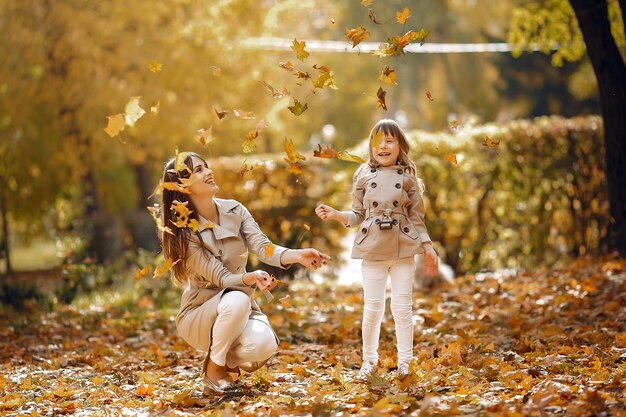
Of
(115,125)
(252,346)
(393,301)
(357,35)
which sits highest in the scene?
(357,35)

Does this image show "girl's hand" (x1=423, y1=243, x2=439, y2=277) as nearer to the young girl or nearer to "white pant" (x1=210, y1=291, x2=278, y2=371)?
the young girl

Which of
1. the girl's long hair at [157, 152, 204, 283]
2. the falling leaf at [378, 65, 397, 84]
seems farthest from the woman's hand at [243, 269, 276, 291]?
the falling leaf at [378, 65, 397, 84]

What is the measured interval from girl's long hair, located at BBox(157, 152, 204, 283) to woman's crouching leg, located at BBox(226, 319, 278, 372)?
1.70ft

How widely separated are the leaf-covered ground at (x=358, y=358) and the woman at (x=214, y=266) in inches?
9.5

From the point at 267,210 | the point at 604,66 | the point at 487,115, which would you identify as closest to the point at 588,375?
the point at 604,66

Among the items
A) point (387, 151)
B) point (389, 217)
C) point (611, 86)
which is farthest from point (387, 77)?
point (611, 86)

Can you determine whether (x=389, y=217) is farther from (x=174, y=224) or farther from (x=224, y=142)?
(x=224, y=142)

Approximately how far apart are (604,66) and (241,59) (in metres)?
8.15

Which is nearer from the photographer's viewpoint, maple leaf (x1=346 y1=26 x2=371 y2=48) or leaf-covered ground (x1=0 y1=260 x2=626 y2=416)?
leaf-covered ground (x1=0 y1=260 x2=626 y2=416)

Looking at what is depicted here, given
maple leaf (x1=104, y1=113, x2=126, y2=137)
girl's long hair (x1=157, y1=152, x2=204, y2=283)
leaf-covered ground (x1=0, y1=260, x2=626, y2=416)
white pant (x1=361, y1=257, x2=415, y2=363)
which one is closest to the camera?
leaf-covered ground (x1=0, y1=260, x2=626, y2=416)

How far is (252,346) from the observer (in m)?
5.13

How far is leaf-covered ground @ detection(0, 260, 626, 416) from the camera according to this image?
182 inches

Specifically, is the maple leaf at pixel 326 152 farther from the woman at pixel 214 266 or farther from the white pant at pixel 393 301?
the white pant at pixel 393 301

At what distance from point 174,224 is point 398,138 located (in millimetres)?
1485
